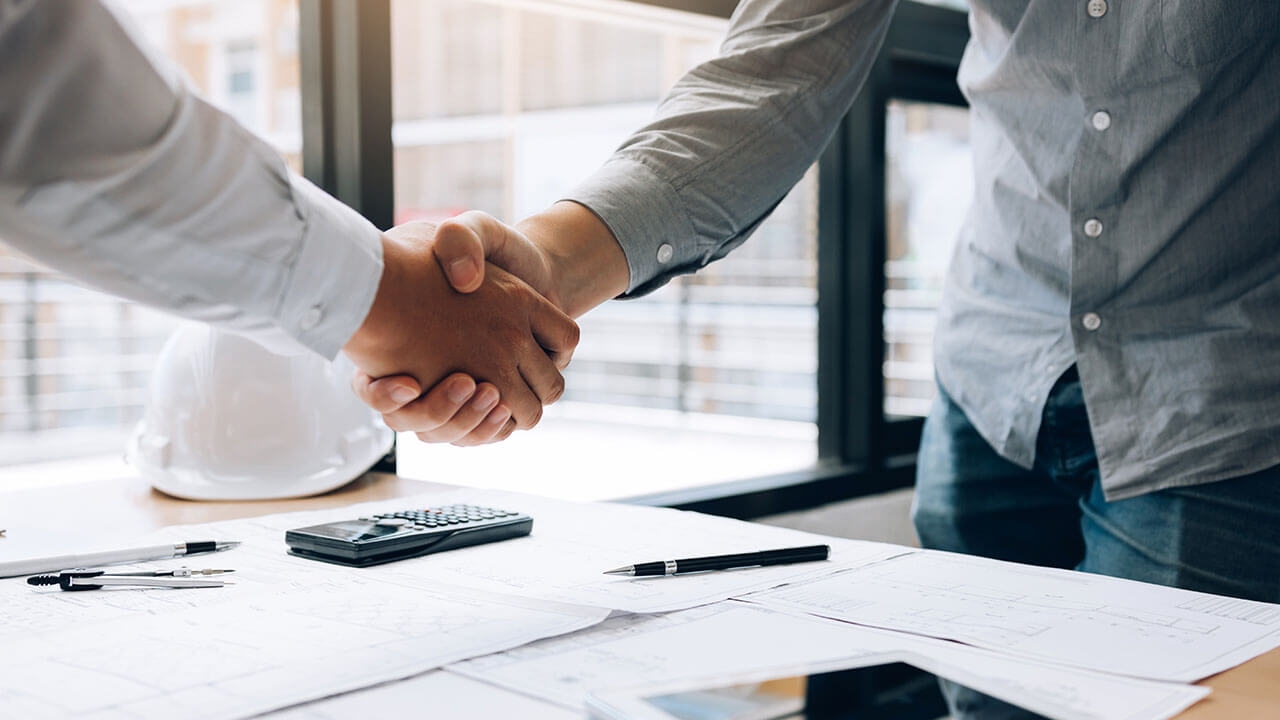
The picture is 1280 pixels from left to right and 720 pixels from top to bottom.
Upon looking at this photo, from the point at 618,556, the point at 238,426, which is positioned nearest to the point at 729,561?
the point at 618,556

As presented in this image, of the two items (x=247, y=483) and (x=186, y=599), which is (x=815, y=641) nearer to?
(x=186, y=599)

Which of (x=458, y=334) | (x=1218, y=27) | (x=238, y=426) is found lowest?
(x=238, y=426)

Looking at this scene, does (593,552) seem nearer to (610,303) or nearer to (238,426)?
(238,426)

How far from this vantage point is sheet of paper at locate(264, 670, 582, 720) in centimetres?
52

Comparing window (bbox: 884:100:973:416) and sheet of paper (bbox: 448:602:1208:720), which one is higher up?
window (bbox: 884:100:973:416)

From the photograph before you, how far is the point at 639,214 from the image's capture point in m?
1.10

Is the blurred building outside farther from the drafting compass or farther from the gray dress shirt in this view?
the drafting compass

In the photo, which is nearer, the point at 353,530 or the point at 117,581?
the point at 117,581

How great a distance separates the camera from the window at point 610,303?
3455 mm

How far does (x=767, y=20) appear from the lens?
1234 millimetres

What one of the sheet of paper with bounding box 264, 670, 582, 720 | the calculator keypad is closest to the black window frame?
the calculator keypad

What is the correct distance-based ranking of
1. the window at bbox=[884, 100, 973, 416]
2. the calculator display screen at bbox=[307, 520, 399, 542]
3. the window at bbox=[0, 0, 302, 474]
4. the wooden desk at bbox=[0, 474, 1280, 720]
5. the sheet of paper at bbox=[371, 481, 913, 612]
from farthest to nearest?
1. the window at bbox=[0, 0, 302, 474]
2. the window at bbox=[884, 100, 973, 416]
3. the wooden desk at bbox=[0, 474, 1280, 720]
4. the calculator display screen at bbox=[307, 520, 399, 542]
5. the sheet of paper at bbox=[371, 481, 913, 612]

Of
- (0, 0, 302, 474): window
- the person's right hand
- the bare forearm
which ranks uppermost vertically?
the bare forearm

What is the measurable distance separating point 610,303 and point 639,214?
332cm
